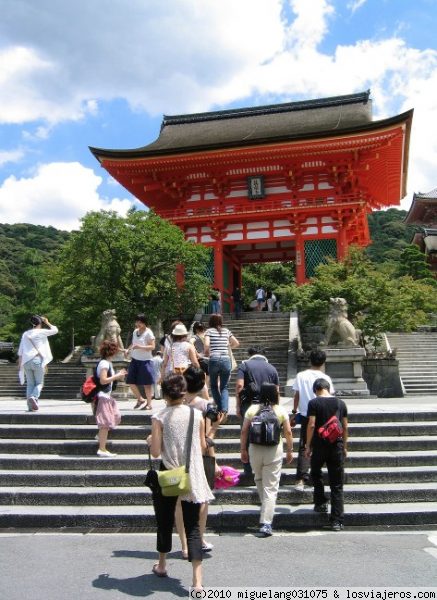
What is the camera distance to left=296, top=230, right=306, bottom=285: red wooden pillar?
21.9 metres

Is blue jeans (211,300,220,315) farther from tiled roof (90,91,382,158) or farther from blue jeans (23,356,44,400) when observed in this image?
blue jeans (23,356,44,400)

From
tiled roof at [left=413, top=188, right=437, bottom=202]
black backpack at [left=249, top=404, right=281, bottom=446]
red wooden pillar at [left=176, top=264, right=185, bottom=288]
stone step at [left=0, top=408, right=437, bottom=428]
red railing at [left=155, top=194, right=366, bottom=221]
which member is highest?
tiled roof at [left=413, top=188, right=437, bottom=202]

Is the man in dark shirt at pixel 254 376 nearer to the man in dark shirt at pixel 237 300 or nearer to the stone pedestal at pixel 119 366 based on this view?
the stone pedestal at pixel 119 366

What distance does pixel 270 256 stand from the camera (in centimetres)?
2788

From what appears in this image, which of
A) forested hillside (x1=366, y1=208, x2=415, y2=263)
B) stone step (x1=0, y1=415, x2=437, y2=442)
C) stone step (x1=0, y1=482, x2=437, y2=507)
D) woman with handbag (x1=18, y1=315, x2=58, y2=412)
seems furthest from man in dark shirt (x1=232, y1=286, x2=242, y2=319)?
forested hillside (x1=366, y1=208, x2=415, y2=263)

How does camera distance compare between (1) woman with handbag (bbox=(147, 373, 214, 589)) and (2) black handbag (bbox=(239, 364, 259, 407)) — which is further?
(2) black handbag (bbox=(239, 364, 259, 407))

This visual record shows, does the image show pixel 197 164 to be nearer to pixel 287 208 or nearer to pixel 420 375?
pixel 287 208

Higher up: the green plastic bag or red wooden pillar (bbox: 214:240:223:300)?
red wooden pillar (bbox: 214:240:223:300)

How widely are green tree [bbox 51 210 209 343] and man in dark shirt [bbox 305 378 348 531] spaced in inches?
467

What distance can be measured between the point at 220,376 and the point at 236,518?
2352 millimetres

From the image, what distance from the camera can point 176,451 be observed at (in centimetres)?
401

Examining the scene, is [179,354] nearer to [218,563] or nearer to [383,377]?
[218,563]

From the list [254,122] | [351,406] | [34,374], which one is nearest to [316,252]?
[254,122]

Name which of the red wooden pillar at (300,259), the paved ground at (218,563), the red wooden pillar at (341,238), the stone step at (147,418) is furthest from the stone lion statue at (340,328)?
the red wooden pillar at (341,238)
